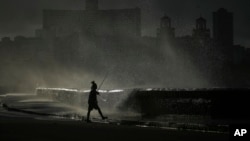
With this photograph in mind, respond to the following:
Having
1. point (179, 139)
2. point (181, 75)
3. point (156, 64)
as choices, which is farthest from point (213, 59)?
point (179, 139)

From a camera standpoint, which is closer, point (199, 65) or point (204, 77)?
point (204, 77)

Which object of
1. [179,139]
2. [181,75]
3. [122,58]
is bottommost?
[179,139]

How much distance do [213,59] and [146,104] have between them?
14023 centimetres

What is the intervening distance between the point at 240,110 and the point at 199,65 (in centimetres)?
13794

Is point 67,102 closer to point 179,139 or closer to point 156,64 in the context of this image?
point 179,139

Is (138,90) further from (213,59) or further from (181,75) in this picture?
(213,59)

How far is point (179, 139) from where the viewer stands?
14.4m

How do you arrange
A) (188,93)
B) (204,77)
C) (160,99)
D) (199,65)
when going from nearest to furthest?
(188,93)
(160,99)
(204,77)
(199,65)

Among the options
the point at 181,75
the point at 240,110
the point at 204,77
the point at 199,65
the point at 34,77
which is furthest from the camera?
the point at 34,77

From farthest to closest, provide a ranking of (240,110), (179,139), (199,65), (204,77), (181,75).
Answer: (199,65) < (204,77) < (181,75) < (240,110) < (179,139)

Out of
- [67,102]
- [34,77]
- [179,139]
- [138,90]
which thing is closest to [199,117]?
[138,90]

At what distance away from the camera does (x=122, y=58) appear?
7234 inches

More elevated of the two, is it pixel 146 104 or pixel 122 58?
pixel 122 58

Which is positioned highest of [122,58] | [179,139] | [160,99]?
[122,58]
